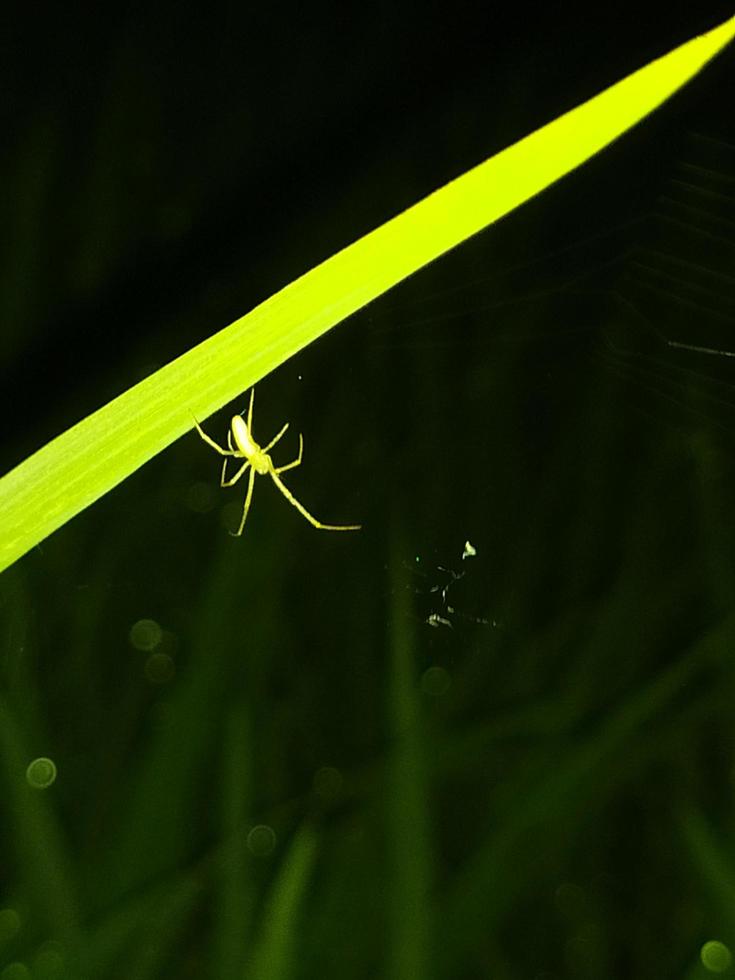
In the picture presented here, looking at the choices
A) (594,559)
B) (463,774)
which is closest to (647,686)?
(463,774)

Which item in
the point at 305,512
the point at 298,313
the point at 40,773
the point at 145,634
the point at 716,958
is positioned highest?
the point at 305,512

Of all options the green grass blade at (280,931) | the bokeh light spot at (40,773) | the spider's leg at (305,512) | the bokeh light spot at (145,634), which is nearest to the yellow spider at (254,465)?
the spider's leg at (305,512)

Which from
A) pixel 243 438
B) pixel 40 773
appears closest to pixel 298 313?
pixel 40 773

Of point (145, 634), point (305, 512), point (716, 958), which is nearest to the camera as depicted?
point (716, 958)

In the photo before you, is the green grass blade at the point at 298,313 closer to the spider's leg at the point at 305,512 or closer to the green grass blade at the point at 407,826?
the green grass blade at the point at 407,826

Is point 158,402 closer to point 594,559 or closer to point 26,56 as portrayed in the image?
point 594,559

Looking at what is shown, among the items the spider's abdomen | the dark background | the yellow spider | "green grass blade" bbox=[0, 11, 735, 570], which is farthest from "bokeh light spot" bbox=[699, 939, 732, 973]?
the spider's abdomen

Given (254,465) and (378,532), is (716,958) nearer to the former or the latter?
(378,532)

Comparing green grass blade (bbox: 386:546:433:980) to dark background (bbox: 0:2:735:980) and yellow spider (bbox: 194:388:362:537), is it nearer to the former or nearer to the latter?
dark background (bbox: 0:2:735:980)
